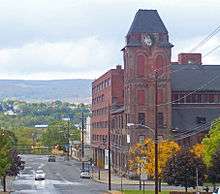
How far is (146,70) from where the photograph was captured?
108m

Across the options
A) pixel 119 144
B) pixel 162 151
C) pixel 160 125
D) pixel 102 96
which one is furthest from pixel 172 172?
pixel 102 96

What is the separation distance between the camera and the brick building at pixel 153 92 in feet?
352

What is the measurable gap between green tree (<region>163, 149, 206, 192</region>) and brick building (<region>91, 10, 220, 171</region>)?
39.9 m

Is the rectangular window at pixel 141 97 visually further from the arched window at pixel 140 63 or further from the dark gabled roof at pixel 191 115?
the dark gabled roof at pixel 191 115

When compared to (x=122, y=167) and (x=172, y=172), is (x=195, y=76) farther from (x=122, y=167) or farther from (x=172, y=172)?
(x=172, y=172)

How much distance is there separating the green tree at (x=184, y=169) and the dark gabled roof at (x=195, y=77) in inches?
2082

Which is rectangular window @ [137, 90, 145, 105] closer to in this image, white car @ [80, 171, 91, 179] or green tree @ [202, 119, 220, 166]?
white car @ [80, 171, 91, 179]

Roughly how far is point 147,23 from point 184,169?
46.8m

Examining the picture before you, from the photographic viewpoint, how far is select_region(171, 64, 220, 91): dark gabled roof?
120 m

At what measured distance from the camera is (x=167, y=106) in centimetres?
10962

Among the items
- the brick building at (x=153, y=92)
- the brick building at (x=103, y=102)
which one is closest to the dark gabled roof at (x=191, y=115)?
the brick building at (x=153, y=92)

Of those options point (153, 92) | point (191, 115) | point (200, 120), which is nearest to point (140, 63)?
point (153, 92)

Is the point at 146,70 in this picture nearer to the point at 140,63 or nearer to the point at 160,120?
the point at 140,63

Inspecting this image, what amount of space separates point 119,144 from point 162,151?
115 ft
